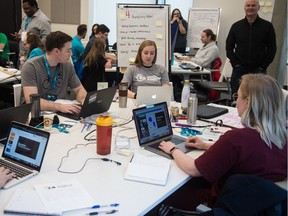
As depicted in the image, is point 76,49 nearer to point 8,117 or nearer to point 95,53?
point 95,53

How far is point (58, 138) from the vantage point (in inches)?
75.7

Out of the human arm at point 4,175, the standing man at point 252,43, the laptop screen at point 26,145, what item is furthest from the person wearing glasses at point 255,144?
the standing man at point 252,43

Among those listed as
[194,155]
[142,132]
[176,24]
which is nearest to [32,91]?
[142,132]

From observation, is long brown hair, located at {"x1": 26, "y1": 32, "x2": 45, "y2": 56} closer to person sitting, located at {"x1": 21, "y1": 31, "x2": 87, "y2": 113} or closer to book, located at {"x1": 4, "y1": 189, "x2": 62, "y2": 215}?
person sitting, located at {"x1": 21, "y1": 31, "x2": 87, "y2": 113}

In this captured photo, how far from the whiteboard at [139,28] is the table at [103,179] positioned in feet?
7.37

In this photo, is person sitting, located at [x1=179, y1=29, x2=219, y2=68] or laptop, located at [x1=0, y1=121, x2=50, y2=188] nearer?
laptop, located at [x1=0, y1=121, x2=50, y2=188]

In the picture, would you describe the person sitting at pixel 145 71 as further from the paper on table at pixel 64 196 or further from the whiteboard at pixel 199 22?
the whiteboard at pixel 199 22

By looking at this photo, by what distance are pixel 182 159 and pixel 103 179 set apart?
0.43 meters

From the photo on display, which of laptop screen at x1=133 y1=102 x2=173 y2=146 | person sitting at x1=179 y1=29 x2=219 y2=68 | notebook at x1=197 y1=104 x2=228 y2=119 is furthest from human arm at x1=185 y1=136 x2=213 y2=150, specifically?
person sitting at x1=179 y1=29 x2=219 y2=68

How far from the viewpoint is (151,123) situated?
1940mm

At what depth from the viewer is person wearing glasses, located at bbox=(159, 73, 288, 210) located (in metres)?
1.47

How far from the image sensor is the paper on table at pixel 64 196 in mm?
1229

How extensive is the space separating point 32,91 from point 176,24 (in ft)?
16.6

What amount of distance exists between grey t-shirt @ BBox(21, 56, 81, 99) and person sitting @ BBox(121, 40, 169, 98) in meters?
0.59
